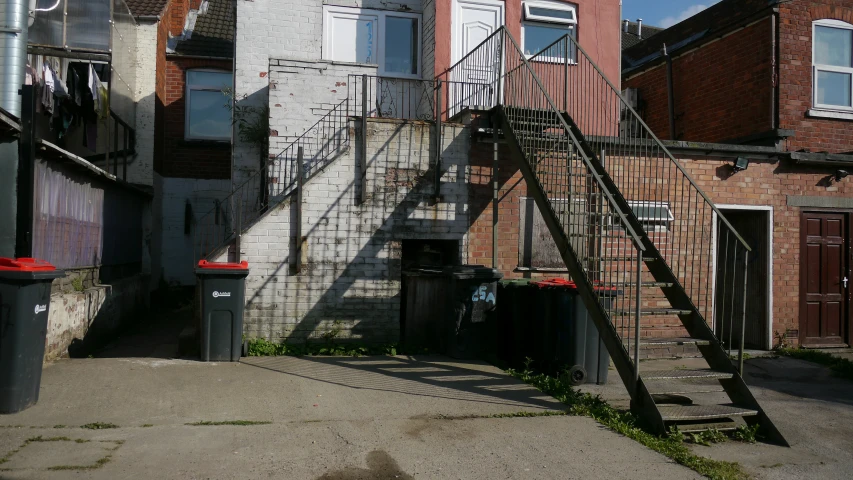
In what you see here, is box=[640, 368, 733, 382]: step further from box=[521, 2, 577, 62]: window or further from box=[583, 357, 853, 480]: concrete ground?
box=[521, 2, 577, 62]: window

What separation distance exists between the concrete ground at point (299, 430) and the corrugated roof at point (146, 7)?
8525mm

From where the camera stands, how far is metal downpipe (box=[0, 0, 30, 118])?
23.2 feet

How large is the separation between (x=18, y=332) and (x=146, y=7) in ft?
33.3

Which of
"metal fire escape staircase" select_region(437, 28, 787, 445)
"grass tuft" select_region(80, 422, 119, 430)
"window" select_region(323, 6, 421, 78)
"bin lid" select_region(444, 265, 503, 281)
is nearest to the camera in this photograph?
"grass tuft" select_region(80, 422, 119, 430)

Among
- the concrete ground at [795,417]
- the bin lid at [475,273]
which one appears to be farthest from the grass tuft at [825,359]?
the bin lid at [475,273]

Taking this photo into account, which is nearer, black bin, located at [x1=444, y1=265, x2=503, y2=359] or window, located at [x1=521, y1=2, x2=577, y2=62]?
black bin, located at [x1=444, y1=265, x2=503, y2=359]

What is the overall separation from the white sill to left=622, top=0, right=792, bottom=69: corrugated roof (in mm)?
1841

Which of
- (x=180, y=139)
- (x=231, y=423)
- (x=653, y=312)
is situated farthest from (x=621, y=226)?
(x=180, y=139)

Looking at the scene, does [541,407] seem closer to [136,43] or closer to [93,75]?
[93,75]

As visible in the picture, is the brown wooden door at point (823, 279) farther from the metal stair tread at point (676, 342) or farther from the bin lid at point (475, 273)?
the bin lid at point (475, 273)

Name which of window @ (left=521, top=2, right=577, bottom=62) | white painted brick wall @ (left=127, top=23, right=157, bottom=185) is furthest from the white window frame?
white painted brick wall @ (left=127, top=23, right=157, bottom=185)

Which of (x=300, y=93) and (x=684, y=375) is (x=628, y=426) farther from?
(x=300, y=93)

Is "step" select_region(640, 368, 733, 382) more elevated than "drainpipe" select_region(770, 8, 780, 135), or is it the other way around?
"drainpipe" select_region(770, 8, 780, 135)

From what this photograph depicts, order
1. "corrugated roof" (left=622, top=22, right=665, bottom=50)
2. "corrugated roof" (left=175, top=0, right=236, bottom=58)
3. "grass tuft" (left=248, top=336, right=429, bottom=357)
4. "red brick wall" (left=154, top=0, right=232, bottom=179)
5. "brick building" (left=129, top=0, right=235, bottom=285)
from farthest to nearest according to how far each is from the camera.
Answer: "corrugated roof" (left=622, top=22, right=665, bottom=50), "corrugated roof" (left=175, top=0, right=236, bottom=58), "red brick wall" (left=154, top=0, right=232, bottom=179), "brick building" (left=129, top=0, right=235, bottom=285), "grass tuft" (left=248, top=336, right=429, bottom=357)
